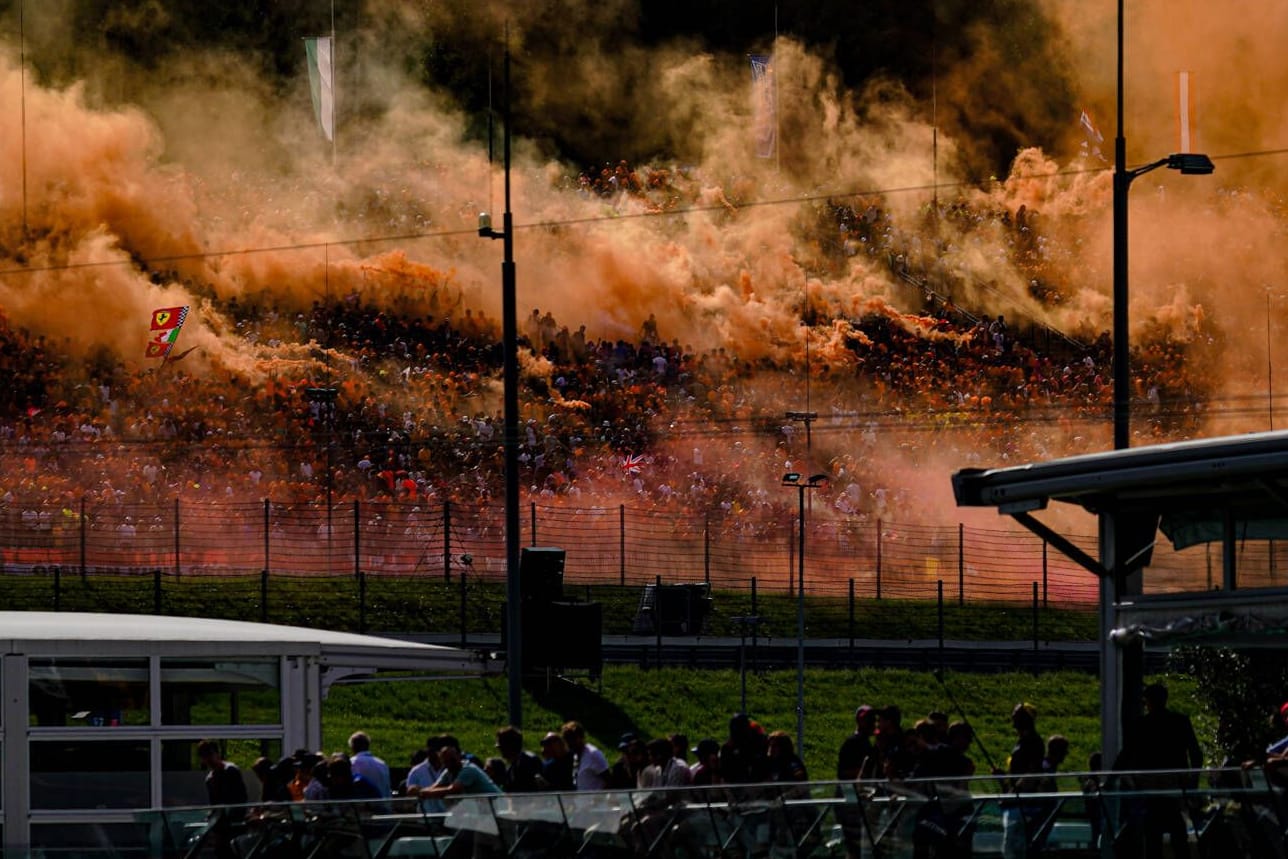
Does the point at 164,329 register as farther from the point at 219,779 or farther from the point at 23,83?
the point at 219,779

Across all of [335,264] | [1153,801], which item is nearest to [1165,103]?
[335,264]

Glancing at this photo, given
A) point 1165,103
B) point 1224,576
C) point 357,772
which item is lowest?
point 357,772

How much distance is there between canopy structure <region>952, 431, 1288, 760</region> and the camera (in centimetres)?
1723

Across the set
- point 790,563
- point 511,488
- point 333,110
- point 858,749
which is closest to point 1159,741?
point 858,749

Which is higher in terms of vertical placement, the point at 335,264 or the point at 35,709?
the point at 335,264

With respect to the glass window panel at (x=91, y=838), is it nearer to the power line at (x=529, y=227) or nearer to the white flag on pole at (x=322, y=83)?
the white flag on pole at (x=322, y=83)

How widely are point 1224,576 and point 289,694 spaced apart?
27.3 ft

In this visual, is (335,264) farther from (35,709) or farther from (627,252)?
(35,709)

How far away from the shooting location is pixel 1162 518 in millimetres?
19094

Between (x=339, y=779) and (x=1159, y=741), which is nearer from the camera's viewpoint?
(x=1159, y=741)

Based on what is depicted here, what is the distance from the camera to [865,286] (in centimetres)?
6844

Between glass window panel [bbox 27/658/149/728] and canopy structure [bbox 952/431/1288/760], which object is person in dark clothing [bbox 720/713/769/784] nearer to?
canopy structure [bbox 952/431/1288/760]

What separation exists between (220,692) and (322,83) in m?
51.7

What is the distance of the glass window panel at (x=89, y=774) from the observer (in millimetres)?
20562
